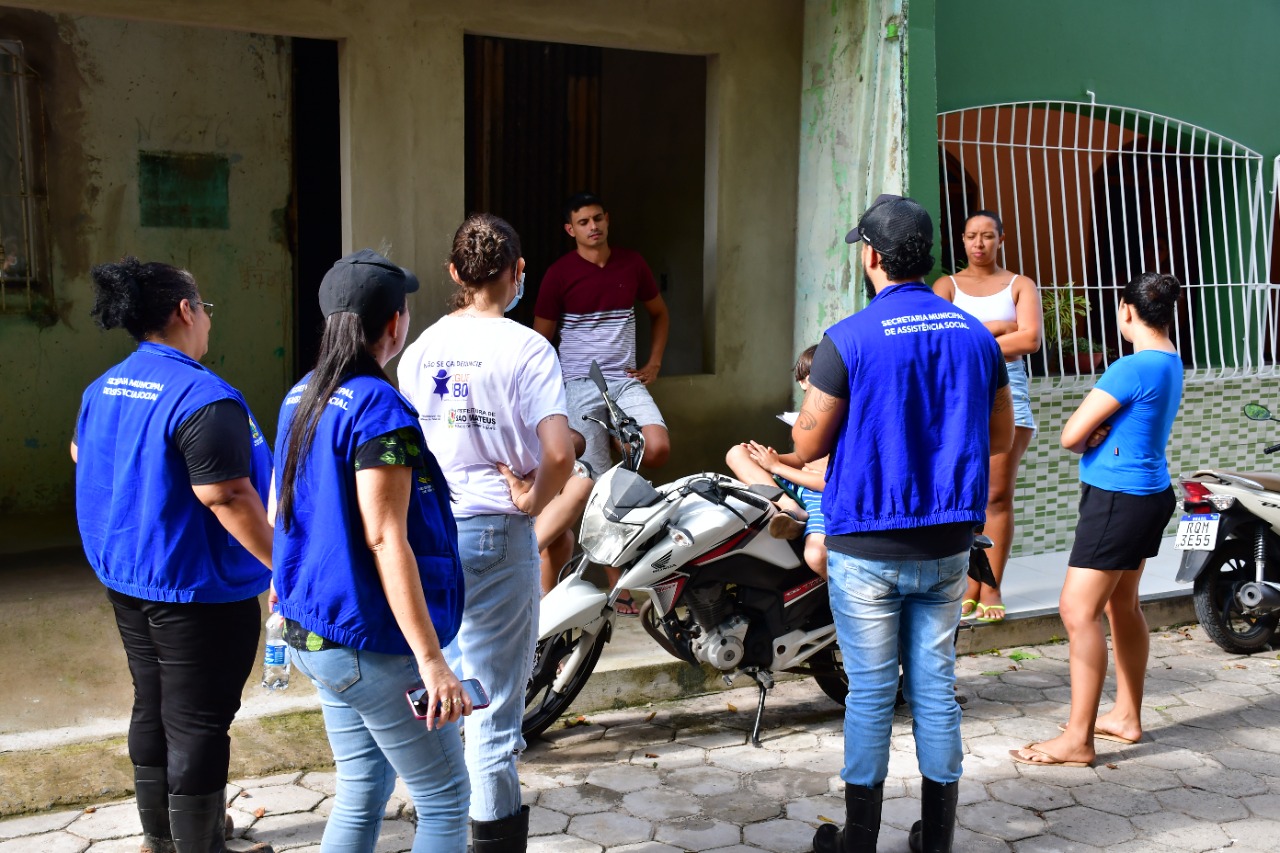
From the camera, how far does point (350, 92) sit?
239 inches

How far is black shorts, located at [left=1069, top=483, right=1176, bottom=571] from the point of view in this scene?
460cm

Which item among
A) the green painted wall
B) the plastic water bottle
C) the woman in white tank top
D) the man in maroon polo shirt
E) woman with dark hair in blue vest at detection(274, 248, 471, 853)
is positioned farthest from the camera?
the green painted wall

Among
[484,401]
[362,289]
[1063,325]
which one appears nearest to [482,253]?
[484,401]

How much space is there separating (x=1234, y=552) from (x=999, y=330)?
5.14ft

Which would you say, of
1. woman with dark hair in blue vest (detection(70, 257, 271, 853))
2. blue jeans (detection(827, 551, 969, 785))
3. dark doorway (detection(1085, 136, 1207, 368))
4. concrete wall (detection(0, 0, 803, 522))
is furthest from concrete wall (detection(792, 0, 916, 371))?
woman with dark hair in blue vest (detection(70, 257, 271, 853))

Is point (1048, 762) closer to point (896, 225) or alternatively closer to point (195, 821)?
point (896, 225)

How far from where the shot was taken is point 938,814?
3.74 m

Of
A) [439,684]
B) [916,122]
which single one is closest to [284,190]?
[916,122]

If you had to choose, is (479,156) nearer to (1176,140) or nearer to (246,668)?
(1176,140)

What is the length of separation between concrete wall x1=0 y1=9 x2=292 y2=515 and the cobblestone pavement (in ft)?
14.0

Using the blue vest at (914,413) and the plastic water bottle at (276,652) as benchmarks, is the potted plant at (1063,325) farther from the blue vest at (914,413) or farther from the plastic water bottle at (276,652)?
the plastic water bottle at (276,652)

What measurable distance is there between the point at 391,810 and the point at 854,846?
1.54 metres

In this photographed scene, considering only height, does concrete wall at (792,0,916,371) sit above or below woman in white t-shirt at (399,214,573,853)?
above

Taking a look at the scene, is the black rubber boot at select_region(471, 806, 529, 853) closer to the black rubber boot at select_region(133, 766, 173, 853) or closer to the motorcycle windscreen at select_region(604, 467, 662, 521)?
the black rubber boot at select_region(133, 766, 173, 853)
